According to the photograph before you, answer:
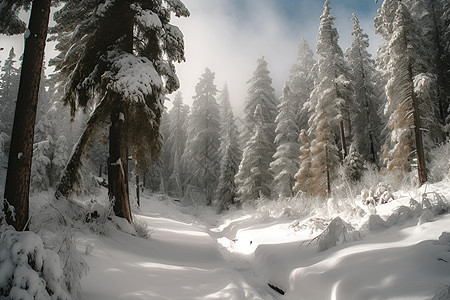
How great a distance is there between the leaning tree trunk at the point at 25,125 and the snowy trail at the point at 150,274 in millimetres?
1387

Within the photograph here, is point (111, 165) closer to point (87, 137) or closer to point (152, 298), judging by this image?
point (87, 137)

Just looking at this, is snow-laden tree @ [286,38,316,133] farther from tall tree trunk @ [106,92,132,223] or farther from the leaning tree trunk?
the leaning tree trunk

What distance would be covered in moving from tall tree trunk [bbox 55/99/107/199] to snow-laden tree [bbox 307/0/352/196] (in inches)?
643

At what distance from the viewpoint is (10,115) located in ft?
116

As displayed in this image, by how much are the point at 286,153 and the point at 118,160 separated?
739 inches

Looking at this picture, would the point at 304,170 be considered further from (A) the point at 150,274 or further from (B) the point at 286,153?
(A) the point at 150,274

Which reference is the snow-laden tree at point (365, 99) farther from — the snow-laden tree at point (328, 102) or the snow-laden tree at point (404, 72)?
the snow-laden tree at point (404, 72)

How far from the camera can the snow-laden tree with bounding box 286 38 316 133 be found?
2818cm

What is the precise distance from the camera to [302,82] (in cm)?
3028

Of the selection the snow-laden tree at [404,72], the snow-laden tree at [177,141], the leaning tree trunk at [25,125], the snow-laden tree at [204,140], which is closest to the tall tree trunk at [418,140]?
the snow-laden tree at [404,72]

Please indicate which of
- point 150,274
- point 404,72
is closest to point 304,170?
point 404,72

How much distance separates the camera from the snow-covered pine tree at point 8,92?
3405 centimetres

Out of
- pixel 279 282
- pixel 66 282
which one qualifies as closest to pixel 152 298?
pixel 66 282

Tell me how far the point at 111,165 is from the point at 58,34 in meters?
6.09
